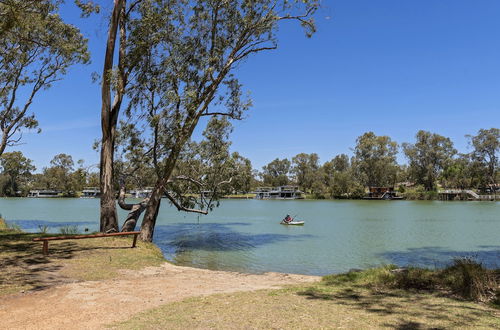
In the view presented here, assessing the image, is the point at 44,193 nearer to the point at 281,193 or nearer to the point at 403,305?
the point at 281,193

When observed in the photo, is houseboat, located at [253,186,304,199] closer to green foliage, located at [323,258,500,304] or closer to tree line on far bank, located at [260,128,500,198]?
tree line on far bank, located at [260,128,500,198]

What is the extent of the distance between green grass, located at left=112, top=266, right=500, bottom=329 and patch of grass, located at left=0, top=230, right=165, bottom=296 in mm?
3671

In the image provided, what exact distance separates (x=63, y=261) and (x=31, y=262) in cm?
78

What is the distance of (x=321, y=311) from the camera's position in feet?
20.1

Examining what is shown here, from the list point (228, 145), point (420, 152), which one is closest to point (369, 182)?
point (420, 152)

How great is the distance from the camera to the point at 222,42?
18.2 metres

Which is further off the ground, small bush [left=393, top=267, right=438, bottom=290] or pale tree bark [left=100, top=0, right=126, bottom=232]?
pale tree bark [left=100, top=0, right=126, bottom=232]

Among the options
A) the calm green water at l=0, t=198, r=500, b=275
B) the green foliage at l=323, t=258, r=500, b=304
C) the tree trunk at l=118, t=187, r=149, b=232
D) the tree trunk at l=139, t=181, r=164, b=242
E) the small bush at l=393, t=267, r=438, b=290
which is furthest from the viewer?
the tree trunk at l=118, t=187, r=149, b=232

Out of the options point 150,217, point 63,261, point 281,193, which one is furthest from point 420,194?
point 63,261

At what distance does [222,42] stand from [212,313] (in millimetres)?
14742

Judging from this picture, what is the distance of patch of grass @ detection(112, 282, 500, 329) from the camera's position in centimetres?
539

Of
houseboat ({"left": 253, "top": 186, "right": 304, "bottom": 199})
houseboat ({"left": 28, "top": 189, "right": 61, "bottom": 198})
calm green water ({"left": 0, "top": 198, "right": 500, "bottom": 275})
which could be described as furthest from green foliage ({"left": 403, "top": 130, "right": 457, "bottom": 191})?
houseboat ({"left": 28, "top": 189, "right": 61, "bottom": 198})

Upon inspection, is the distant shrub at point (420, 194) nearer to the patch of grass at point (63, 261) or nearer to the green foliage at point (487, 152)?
the green foliage at point (487, 152)

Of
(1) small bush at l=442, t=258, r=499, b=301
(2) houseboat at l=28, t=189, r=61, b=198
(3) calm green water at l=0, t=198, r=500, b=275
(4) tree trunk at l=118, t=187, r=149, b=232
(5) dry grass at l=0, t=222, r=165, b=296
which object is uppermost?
(4) tree trunk at l=118, t=187, r=149, b=232
